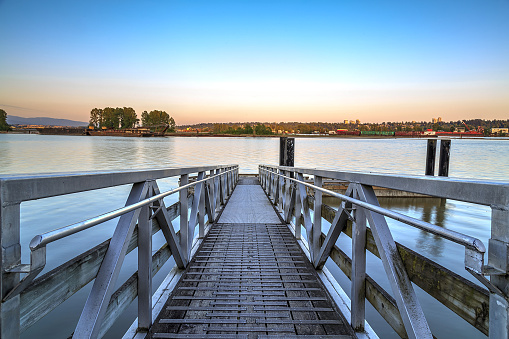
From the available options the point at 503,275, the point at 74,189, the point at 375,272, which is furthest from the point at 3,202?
the point at 375,272

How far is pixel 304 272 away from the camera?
127 inches

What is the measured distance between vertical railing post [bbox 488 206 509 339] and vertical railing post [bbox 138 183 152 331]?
1.86 meters

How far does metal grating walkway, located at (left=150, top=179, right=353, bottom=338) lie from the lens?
2.19 meters

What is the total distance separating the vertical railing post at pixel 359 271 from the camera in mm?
2166

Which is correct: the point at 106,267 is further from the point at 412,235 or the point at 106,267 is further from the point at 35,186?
the point at 412,235

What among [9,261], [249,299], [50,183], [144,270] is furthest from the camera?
[249,299]

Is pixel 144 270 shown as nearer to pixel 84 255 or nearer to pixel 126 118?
pixel 84 255

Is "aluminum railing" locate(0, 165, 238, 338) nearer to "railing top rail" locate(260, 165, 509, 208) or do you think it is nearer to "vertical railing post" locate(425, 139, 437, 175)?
"railing top rail" locate(260, 165, 509, 208)

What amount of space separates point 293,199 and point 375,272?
2.86 meters

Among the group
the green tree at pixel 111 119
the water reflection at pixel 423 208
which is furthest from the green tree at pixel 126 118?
the water reflection at pixel 423 208

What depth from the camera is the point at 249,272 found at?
10.7ft

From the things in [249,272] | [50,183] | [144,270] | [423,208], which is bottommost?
[423,208]

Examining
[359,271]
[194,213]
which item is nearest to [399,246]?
[359,271]

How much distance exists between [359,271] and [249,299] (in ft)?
3.20
